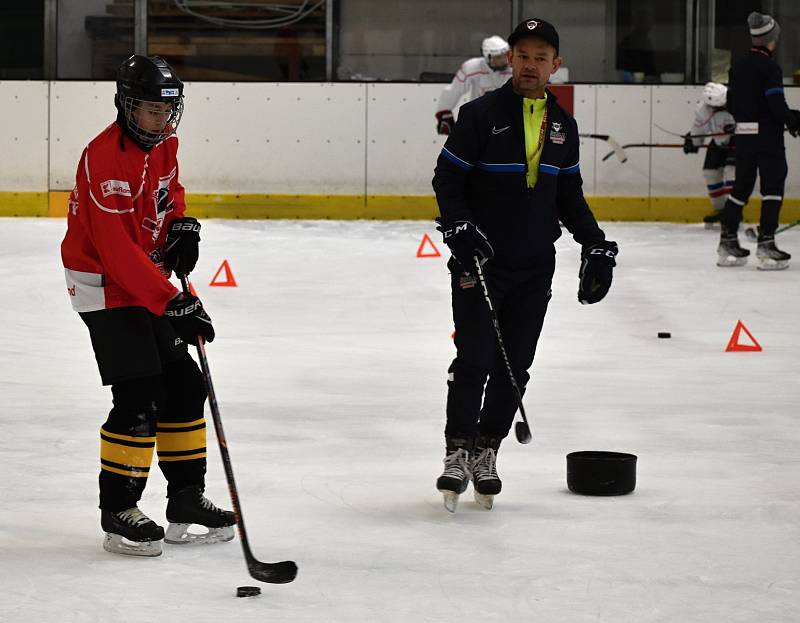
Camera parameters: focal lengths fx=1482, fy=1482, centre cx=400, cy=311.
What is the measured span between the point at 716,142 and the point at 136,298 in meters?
8.57

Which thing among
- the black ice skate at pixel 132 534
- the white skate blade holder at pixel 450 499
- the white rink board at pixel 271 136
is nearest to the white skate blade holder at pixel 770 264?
the white rink board at pixel 271 136

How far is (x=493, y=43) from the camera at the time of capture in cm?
1087

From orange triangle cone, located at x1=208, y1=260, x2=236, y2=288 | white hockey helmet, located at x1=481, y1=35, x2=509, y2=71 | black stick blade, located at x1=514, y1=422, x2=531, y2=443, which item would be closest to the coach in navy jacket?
black stick blade, located at x1=514, y1=422, x2=531, y2=443

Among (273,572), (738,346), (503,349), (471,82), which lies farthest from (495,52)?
(273,572)

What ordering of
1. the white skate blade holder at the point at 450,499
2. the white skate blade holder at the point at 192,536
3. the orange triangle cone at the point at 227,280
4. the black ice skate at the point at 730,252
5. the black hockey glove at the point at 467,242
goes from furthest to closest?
the black ice skate at the point at 730,252, the orange triangle cone at the point at 227,280, the white skate blade holder at the point at 450,499, the black hockey glove at the point at 467,242, the white skate blade holder at the point at 192,536

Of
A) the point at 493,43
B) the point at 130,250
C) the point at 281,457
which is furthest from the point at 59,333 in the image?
the point at 493,43

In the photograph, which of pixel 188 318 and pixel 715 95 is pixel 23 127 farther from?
pixel 188 318

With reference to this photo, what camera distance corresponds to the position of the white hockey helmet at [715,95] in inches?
444

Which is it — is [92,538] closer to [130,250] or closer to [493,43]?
[130,250]

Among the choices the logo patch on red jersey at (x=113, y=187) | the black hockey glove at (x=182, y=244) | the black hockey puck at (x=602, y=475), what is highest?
the logo patch on red jersey at (x=113, y=187)

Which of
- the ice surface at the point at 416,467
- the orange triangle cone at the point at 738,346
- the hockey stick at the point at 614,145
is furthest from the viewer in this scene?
the hockey stick at the point at 614,145

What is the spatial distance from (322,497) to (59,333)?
141 inches

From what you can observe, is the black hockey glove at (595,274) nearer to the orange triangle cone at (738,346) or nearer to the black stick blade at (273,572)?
the black stick blade at (273,572)

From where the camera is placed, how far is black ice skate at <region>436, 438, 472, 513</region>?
3.79 metres
